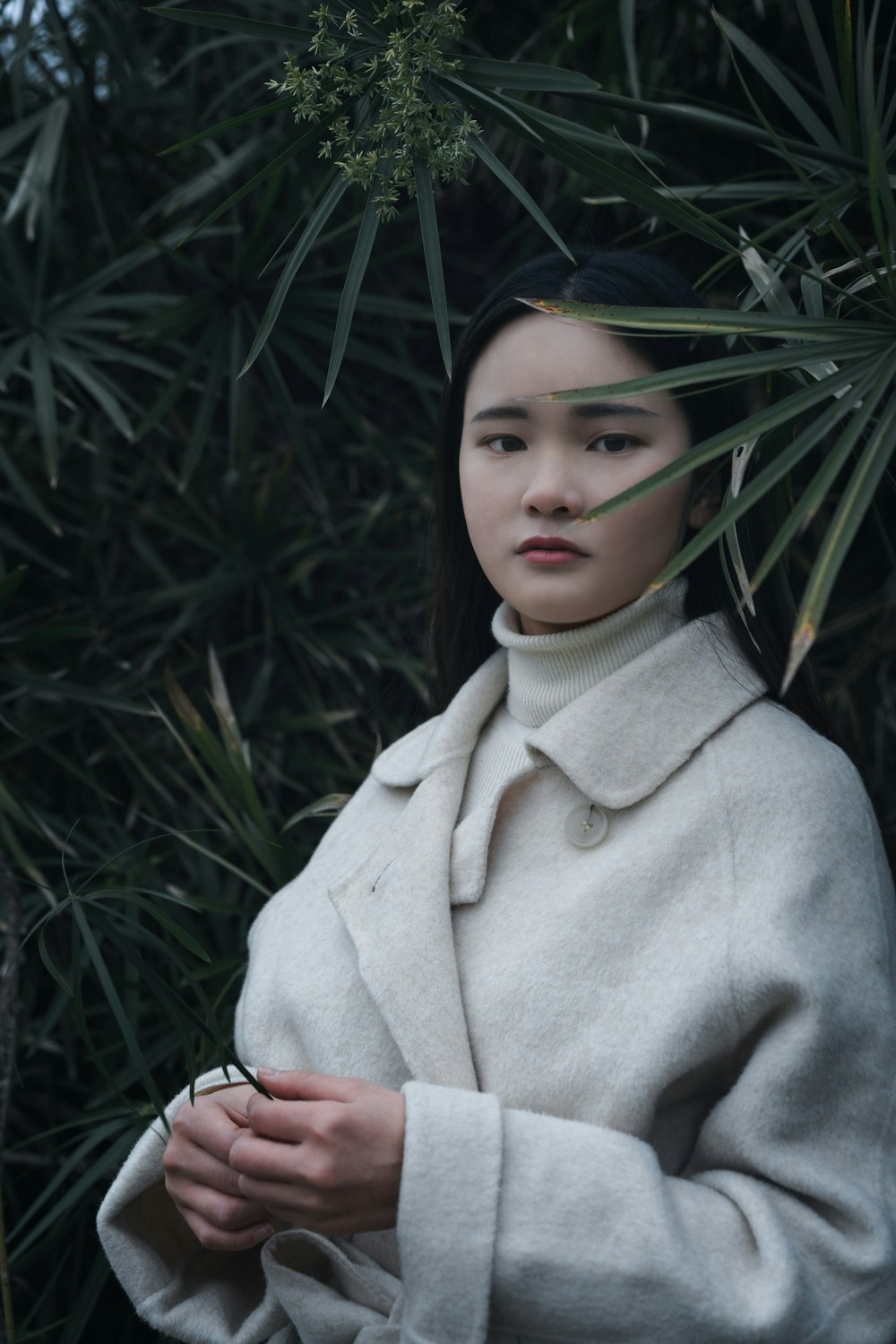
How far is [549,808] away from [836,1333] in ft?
1.63

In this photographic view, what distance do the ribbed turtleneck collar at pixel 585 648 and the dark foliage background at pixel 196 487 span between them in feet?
2.26

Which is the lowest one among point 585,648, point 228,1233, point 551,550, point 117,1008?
point 228,1233

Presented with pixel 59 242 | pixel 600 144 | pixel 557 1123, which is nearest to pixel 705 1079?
pixel 557 1123

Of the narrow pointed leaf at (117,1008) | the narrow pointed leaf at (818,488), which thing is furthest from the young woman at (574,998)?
the narrow pointed leaf at (818,488)

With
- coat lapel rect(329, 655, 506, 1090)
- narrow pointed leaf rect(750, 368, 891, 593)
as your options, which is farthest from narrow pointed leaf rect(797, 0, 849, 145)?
coat lapel rect(329, 655, 506, 1090)

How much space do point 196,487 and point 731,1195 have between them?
1724 millimetres

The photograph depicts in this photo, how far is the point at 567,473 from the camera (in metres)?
1.12

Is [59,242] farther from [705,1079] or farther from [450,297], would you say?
[705,1079]

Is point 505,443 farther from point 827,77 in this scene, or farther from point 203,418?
point 203,418

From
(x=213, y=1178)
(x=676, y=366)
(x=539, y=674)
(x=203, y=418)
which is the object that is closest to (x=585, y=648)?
(x=539, y=674)

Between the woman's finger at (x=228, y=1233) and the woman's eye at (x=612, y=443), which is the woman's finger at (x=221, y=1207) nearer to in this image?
the woman's finger at (x=228, y=1233)

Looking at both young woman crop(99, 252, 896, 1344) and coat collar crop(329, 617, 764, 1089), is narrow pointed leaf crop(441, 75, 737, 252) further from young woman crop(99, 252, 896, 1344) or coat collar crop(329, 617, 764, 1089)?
coat collar crop(329, 617, 764, 1089)

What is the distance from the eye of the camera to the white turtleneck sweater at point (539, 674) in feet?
3.88

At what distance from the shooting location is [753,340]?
1303mm
